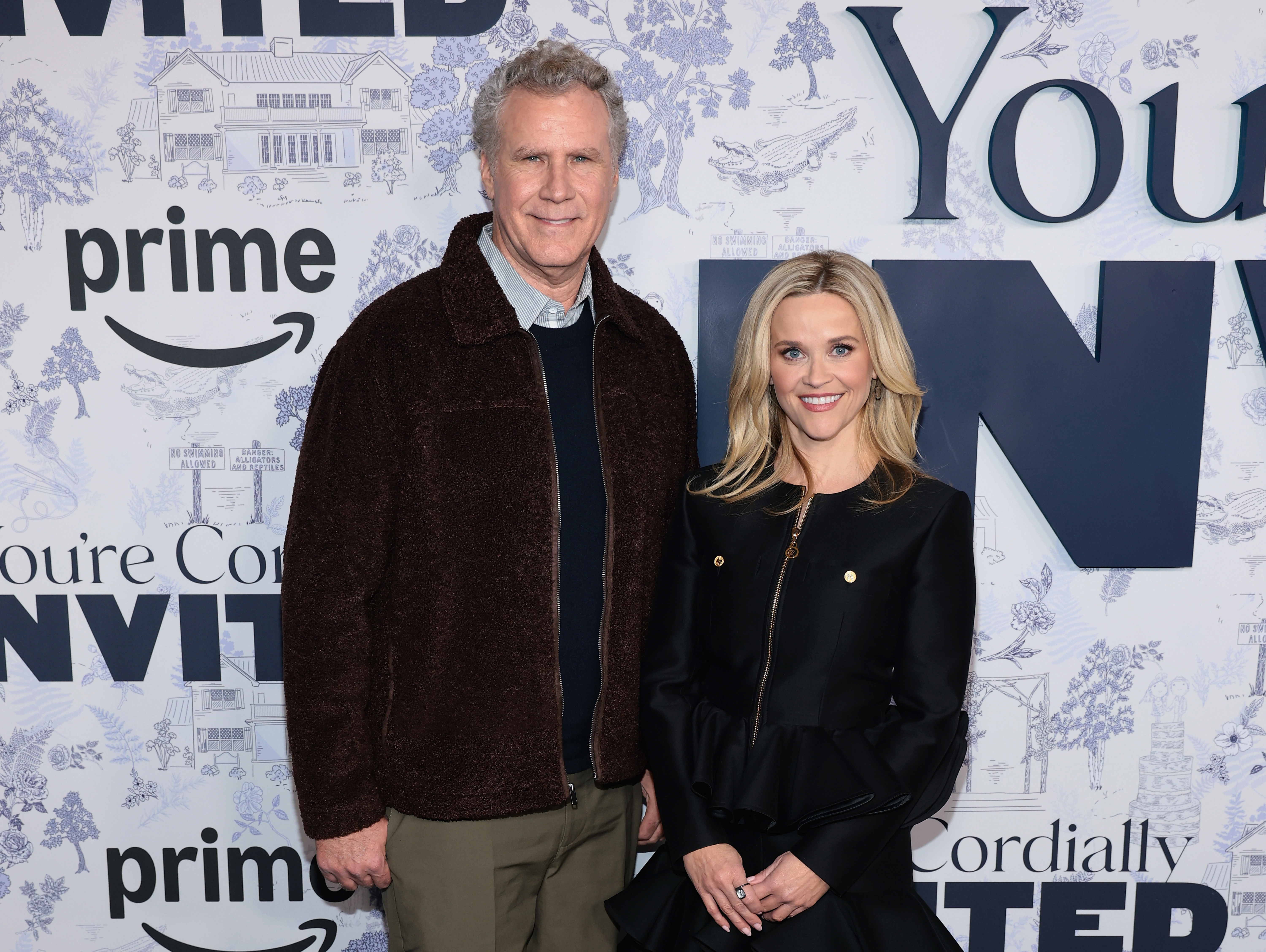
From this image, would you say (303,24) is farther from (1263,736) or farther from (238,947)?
(1263,736)

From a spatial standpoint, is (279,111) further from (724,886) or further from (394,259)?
(724,886)

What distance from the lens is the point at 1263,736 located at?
2.17 metres

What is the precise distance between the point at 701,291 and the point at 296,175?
874 millimetres

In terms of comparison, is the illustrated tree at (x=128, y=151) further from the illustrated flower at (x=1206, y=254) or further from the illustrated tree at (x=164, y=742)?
the illustrated flower at (x=1206, y=254)

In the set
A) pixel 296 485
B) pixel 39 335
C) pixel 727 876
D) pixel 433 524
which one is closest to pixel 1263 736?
pixel 727 876

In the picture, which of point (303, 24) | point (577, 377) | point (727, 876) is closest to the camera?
point (727, 876)

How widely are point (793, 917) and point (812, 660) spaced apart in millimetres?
386

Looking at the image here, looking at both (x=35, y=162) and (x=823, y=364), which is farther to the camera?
(x=35, y=162)

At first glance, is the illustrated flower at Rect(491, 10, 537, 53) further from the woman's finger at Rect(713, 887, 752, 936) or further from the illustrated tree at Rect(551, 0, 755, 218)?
the woman's finger at Rect(713, 887, 752, 936)

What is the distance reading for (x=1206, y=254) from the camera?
2.04 metres

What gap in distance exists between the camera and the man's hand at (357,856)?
1.56m

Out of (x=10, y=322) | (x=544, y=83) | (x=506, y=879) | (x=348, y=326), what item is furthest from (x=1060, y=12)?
(x=10, y=322)

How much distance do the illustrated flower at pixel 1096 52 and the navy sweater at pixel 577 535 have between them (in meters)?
1.26

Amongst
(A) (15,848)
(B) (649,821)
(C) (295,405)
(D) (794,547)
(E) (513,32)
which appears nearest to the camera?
(D) (794,547)
